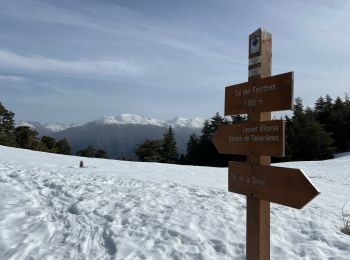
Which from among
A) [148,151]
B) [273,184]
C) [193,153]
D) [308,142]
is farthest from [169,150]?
[273,184]

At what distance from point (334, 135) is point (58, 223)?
2480 inches

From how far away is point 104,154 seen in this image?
327 feet

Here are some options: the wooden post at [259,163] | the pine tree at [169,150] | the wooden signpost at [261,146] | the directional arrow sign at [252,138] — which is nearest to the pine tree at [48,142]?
the pine tree at [169,150]

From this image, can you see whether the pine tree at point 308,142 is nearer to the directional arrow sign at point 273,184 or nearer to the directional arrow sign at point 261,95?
the directional arrow sign at point 261,95

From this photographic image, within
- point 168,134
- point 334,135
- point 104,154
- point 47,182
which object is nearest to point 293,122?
point 334,135

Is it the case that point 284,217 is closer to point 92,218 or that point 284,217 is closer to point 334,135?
point 92,218

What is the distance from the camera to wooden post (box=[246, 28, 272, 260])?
4.43m

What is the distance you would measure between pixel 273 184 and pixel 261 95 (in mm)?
1030

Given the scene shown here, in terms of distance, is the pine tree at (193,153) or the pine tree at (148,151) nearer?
the pine tree at (193,153)

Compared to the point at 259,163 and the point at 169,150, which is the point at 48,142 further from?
the point at 259,163

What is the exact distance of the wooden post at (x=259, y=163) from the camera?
443 centimetres

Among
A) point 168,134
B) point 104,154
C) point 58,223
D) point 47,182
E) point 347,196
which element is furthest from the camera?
point 104,154

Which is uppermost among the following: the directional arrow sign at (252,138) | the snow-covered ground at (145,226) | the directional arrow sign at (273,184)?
the directional arrow sign at (252,138)

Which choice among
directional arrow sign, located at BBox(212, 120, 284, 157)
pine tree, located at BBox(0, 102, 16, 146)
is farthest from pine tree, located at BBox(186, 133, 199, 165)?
directional arrow sign, located at BBox(212, 120, 284, 157)
